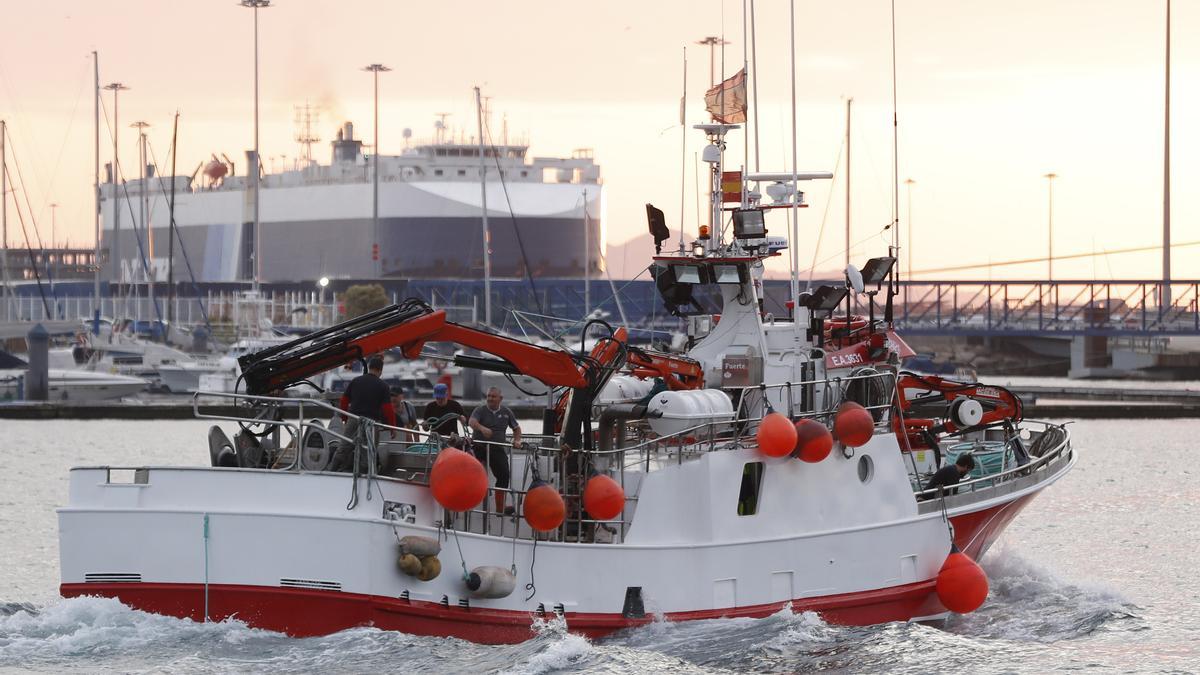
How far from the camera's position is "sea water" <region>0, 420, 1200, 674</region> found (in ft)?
49.0

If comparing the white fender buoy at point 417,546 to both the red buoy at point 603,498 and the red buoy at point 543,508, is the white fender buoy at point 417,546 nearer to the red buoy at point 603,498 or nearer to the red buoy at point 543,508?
the red buoy at point 543,508

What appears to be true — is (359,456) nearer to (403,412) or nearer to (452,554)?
(452,554)

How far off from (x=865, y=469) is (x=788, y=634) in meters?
2.06

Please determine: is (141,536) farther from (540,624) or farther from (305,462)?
(540,624)

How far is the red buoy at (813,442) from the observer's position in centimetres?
1677

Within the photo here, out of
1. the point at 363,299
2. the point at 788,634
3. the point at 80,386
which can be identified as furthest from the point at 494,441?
the point at 363,299

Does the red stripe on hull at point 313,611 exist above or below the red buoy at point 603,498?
below

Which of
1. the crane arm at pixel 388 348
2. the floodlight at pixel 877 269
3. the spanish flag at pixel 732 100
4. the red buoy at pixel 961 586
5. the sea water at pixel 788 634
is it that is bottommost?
the sea water at pixel 788 634

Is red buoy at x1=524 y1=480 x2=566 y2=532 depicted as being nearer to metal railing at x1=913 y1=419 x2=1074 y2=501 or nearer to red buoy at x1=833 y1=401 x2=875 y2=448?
red buoy at x1=833 y1=401 x2=875 y2=448

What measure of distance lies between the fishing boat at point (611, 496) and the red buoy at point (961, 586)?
0.03 metres

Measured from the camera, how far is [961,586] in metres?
18.0

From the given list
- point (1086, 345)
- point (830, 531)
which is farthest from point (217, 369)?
point (830, 531)

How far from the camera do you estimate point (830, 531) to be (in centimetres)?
1731

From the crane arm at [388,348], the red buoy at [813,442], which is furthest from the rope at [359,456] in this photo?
the red buoy at [813,442]
